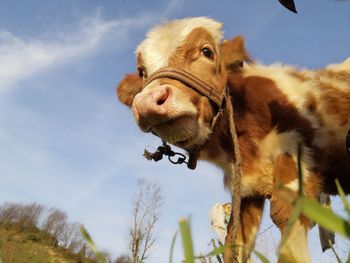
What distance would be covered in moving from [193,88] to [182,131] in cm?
43

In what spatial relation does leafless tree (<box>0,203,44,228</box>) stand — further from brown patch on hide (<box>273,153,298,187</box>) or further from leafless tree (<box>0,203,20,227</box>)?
brown patch on hide (<box>273,153,298,187</box>)

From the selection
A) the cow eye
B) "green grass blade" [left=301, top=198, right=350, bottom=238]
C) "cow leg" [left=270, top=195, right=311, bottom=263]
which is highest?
the cow eye

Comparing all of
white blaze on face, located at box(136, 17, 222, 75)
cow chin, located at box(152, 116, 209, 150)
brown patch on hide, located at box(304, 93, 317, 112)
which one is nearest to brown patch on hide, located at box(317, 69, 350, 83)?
brown patch on hide, located at box(304, 93, 317, 112)

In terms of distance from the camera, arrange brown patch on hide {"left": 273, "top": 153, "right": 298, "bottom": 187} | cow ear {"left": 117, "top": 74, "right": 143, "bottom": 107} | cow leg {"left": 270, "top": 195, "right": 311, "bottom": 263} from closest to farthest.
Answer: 1. cow leg {"left": 270, "top": 195, "right": 311, "bottom": 263}
2. brown patch on hide {"left": 273, "top": 153, "right": 298, "bottom": 187}
3. cow ear {"left": 117, "top": 74, "right": 143, "bottom": 107}

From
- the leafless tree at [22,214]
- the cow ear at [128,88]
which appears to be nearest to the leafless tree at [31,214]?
the leafless tree at [22,214]

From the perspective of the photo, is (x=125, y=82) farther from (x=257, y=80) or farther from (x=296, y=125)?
(x=296, y=125)

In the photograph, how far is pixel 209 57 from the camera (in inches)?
167

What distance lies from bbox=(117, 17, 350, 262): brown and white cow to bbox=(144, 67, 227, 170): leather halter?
46 millimetres

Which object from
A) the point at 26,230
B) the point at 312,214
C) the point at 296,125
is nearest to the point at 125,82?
the point at 296,125

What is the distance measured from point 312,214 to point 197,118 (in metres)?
3.21

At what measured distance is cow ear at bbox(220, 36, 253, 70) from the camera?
4562mm

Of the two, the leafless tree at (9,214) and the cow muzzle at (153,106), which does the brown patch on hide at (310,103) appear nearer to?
the cow muzzle at (153,106)

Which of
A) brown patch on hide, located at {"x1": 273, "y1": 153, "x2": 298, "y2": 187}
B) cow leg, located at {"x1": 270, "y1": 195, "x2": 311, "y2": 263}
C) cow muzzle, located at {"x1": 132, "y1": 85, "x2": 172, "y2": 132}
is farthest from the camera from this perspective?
brown patch on hide, located at {"x1": 273, "y1": 153, "x2": 298, "y2": 187}

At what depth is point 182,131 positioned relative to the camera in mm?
3574
